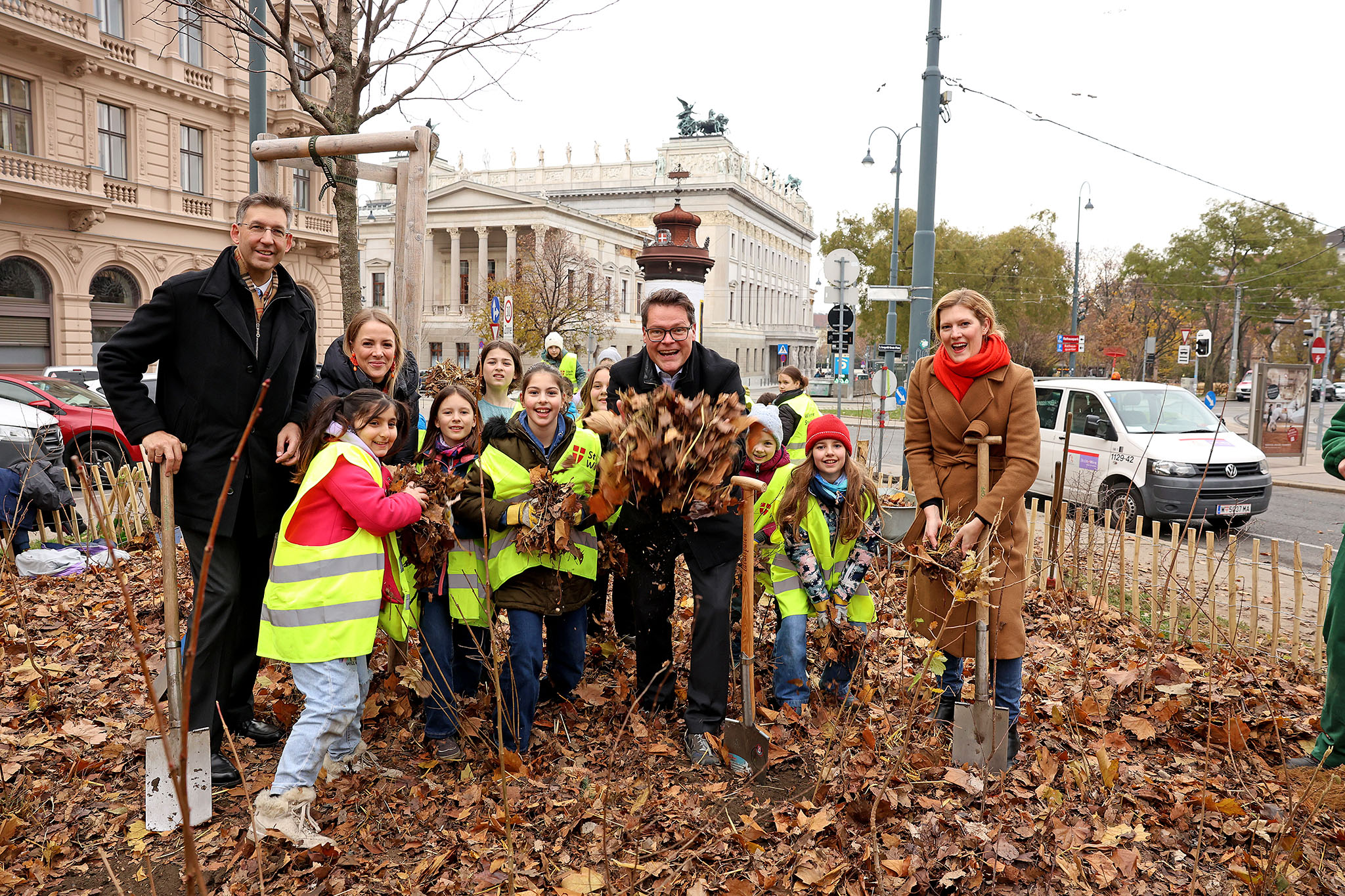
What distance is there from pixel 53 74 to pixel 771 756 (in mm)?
28385

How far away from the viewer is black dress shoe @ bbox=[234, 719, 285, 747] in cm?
389

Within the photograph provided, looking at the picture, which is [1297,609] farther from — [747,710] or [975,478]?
[747,710]

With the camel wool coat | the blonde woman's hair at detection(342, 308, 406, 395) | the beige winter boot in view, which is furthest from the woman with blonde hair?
the camel wool coat

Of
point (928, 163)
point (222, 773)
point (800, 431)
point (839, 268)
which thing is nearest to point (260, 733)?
point (222, 773)

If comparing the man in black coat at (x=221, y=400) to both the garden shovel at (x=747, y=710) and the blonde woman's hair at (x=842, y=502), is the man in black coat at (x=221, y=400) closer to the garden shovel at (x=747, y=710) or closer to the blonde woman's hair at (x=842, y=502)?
the garden shovel at (x=747, y=710)

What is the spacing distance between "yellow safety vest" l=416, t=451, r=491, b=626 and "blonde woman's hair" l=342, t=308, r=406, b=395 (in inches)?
29.0

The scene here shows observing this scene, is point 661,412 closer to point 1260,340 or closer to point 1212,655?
point 1212,655

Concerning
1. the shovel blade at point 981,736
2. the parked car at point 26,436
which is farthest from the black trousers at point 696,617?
the parked car at point 26,436

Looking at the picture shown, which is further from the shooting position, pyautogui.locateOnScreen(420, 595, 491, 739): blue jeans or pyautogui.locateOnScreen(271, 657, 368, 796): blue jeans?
pyautogui.locateOnScreen(420, 595, 491, 739): blue jeans

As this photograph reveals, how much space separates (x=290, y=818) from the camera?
3053 millimetres

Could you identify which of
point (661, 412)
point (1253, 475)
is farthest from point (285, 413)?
point (1253, 475)

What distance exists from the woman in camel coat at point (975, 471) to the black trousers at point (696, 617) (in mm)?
917

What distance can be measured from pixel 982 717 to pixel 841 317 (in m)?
11.8

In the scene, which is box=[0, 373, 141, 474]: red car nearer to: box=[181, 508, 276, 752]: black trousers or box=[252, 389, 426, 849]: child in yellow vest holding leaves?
box=[181, 508, 276, 752]: black trousers
